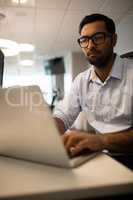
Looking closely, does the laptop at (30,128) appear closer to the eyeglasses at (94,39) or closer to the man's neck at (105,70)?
the eyeglasses at (94,39)

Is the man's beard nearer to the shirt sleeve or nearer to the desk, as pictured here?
the shirt sleeve

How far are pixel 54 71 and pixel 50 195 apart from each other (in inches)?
262

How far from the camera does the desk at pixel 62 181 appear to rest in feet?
1.23

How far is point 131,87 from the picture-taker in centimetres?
117

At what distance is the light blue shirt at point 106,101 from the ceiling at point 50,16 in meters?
2.18

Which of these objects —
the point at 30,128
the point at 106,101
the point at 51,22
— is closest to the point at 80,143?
the point at 30,128

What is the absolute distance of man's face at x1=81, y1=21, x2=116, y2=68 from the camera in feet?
3.96

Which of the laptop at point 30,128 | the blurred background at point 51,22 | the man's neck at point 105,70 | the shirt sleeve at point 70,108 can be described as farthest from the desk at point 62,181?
the blurred background at point 51,22

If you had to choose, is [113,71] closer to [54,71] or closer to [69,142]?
[69,142]

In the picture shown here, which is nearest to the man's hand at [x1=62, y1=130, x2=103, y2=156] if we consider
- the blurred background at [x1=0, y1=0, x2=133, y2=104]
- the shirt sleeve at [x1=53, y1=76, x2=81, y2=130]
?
the shirt sleeve at [x1=53, y1=76, x2=81, y2=130]

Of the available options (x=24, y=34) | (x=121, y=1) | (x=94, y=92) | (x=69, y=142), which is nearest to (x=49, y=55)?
(x=24, y=34)

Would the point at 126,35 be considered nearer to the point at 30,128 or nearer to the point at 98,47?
the point at 98,47

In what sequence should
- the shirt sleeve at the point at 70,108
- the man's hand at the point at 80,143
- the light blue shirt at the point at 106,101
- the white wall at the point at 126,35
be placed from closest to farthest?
the man's hand at the point at 80,143 < the light blue shirt at the point at 106,101 < the shirt sleeve at the point at 70,108 < the white wall at the point at 126,35

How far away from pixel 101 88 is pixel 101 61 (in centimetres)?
17
